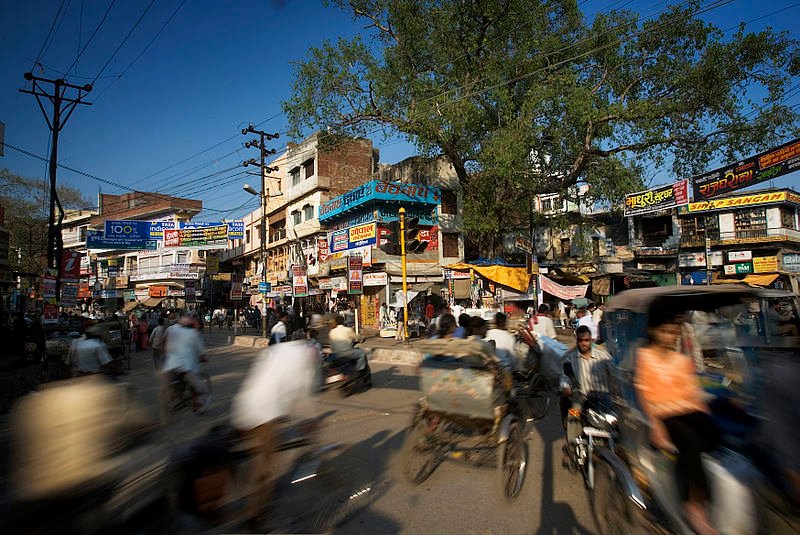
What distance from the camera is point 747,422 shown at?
3158 millimetres

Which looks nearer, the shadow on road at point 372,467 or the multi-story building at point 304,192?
the shadow on road at point 372,467

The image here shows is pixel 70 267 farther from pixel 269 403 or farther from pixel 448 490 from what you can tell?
pixel 448 490

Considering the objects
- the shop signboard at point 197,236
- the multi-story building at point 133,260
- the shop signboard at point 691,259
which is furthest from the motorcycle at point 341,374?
the multi-story building at point 133,260

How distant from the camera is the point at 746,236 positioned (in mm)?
30234

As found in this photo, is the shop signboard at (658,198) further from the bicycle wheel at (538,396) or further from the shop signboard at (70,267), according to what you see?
the shop signboard at (70,267)

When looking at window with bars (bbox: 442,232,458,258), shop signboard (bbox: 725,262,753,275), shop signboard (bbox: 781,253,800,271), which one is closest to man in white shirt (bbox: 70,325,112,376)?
window with bars (bbox: 442,232,458,258)

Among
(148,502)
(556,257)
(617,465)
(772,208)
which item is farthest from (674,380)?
(772,208)

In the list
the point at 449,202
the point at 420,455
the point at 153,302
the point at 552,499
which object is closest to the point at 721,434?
the point at 552,499

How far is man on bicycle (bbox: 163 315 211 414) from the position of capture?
23.8 feet

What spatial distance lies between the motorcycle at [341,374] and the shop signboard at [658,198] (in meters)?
15.8

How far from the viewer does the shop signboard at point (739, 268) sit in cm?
2981

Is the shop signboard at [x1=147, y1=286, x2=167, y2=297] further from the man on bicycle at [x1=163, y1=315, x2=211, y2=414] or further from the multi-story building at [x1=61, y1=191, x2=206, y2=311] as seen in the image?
the man on bicycle at [x1=163, y1=315, x2=211, y2=414]

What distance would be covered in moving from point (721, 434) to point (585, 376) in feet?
5.15

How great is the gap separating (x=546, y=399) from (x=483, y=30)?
1707 cm
